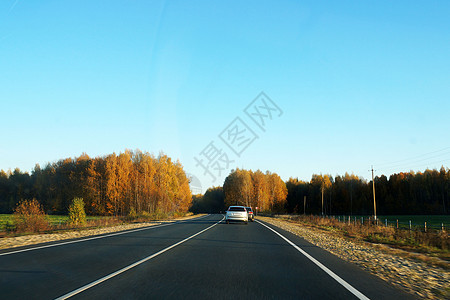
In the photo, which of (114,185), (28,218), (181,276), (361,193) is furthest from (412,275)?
(361,193)

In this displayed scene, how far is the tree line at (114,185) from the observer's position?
72562 mm

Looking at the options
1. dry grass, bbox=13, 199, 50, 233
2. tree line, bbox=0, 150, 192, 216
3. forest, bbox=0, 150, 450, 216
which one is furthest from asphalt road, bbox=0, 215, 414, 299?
tree line, bbox=0, 150, 192, 216

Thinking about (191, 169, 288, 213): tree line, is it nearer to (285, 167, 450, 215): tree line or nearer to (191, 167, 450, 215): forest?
(191, 167, 450, 215): forest

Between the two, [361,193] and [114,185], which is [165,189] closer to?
[114,185]

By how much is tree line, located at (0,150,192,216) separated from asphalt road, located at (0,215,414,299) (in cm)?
5569

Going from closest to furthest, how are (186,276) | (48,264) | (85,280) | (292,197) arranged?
(85,280)
(186,276)
(48,264)
(292,197)

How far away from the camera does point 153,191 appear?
66.1 meters

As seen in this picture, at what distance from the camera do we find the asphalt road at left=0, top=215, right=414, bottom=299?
582 cm

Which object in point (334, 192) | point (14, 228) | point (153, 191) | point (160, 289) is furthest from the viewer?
point (334, 192)

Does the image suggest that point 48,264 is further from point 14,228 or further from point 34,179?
point 34,179

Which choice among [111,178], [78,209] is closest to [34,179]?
[111,178]

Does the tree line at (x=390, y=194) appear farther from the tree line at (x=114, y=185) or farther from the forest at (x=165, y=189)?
the tree line at (x=114, y=185)

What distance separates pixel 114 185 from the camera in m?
73.9

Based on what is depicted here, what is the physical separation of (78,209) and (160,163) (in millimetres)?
50637
